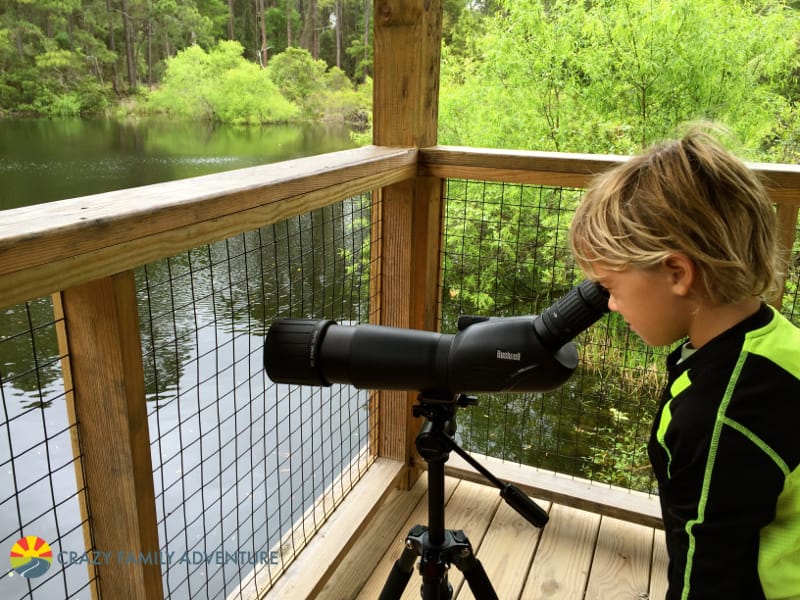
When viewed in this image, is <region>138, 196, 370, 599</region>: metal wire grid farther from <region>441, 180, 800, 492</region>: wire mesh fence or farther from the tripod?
<region>441, 180, 800, 492</region>: wire mesh fence

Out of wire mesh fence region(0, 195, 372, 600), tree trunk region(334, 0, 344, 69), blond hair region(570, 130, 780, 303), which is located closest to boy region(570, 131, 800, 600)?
blond hair region(570, 130, 780, 303)

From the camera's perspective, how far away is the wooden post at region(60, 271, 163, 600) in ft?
2.73

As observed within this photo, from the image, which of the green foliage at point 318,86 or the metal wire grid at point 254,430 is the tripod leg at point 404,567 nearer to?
the metal wire grid at point 254,430

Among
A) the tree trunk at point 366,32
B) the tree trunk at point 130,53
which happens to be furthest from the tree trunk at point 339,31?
the tree trunk at point 130,53

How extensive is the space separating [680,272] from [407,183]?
993 millimetres

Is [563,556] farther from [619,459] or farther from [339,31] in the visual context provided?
[339,31]

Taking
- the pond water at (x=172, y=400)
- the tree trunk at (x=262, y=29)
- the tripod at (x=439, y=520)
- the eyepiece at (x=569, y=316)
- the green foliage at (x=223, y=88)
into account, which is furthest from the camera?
the green foliage at (x=223, y=88)

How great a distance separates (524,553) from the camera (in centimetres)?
171

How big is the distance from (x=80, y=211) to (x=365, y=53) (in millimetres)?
10704

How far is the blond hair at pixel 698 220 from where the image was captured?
0.76 metres

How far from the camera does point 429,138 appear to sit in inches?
68.4

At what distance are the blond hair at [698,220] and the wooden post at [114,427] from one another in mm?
621

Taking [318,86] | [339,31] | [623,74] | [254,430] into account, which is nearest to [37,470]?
[254,430]

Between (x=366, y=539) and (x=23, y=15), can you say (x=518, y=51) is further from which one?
(x=23, y=15)
